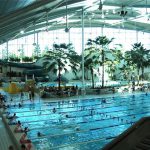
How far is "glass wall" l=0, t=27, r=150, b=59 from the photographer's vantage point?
41.3 meters

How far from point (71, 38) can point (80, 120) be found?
28.6 metres

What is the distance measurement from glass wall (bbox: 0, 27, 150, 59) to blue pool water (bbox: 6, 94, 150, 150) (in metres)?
22.2

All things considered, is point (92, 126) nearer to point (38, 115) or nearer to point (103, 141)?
point (103, 141)

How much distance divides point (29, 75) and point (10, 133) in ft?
94.4

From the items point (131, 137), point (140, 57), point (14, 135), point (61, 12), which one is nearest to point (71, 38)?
point (140, 57)

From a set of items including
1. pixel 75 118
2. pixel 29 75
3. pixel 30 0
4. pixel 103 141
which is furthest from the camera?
pixel 29 75

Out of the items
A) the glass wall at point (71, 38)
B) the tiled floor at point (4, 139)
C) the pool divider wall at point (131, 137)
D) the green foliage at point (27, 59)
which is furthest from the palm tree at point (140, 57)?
the pool divider wall at point (131, 137)

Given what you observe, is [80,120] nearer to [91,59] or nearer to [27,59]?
[91,59]

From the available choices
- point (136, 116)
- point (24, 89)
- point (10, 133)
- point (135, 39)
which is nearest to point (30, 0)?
point (10, 133)

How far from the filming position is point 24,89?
23.7 m

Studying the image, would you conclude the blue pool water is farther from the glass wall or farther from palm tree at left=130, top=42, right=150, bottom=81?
the glass wall

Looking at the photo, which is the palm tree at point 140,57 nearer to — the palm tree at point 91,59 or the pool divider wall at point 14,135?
the palm tree at point 91,59

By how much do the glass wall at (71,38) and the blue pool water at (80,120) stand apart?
72.8ft

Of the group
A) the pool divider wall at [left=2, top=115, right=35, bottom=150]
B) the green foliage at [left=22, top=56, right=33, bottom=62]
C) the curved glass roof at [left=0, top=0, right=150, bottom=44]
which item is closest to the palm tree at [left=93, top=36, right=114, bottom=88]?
the curved glass roof at [left=0, top=0, right=150, bottom=44]
